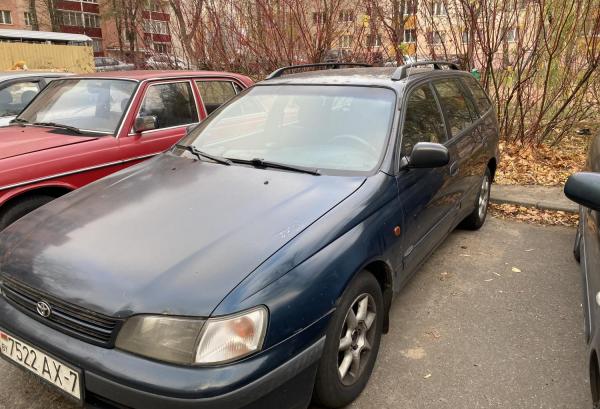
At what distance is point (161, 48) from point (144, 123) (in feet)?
26.8

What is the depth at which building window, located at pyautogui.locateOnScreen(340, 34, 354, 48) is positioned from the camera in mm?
9406

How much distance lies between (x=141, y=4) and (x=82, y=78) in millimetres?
10813

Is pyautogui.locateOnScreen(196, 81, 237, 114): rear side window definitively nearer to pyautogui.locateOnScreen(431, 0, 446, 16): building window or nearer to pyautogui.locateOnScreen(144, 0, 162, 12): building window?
pyautogui.locateOnScreen(431, 0, 446, 16): building window

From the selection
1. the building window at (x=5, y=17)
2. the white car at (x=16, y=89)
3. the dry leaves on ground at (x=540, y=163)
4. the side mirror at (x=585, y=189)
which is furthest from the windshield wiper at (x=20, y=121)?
the building window at (x=5, y=17)

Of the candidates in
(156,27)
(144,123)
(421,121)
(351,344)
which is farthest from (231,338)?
(156,27)

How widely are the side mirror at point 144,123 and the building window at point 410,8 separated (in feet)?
17.8

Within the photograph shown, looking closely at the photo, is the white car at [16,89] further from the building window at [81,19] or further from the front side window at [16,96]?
the building window at [81,19]

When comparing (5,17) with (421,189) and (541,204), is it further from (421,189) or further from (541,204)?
(421,189)

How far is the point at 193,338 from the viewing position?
1770 millimetres

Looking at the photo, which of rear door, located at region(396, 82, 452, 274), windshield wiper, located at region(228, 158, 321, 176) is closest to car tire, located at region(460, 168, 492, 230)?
rear door, located at region(396, 82, 452, 274)

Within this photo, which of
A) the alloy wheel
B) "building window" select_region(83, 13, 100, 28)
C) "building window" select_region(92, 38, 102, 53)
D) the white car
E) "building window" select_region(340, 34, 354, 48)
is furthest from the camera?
"building window" select_region(83, 13, 100, 28)

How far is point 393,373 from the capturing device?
267 centimetres

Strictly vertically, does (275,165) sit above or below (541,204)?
above

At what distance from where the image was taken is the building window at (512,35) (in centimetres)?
725
